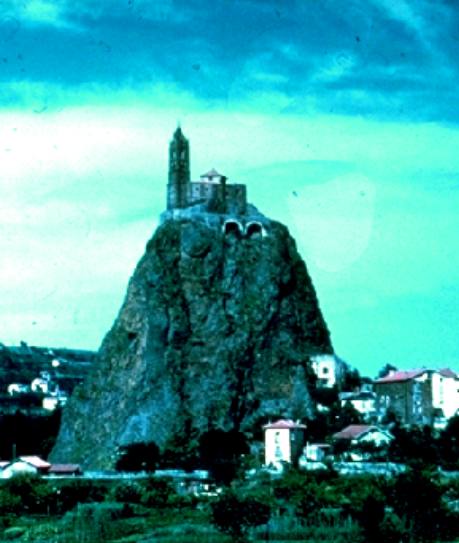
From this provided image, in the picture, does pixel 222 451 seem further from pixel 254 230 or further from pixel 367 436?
pixel 254 230

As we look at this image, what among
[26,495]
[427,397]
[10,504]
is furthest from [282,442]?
[10,504]

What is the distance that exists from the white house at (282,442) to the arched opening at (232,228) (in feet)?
86.0

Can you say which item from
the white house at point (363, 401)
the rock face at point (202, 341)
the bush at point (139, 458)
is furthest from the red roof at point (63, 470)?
the white house at point (363, 401)

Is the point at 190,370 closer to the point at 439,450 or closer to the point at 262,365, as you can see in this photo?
the point at 262,365

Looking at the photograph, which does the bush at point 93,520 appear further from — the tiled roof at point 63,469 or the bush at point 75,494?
the tiled roof at point 63,469

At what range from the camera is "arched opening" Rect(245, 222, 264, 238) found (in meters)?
107

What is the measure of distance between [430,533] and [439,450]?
28.8 metres

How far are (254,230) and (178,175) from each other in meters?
8.45

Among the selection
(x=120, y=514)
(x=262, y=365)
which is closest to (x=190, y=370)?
(x=262, y=365)

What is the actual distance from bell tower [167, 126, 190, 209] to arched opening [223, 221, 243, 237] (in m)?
4.33

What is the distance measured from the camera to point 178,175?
108062mm

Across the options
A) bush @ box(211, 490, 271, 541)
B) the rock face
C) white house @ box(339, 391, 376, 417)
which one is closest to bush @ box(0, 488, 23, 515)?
bush @ box(211, 490, 271, 541)

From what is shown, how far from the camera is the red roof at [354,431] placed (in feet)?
270

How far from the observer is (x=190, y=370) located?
331 ft
